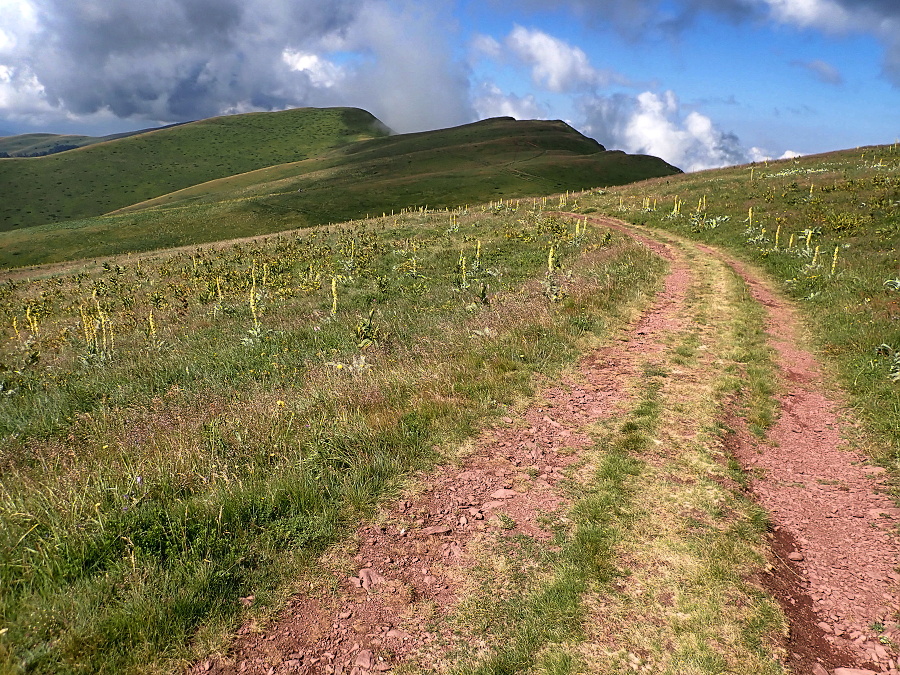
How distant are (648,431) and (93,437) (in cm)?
854

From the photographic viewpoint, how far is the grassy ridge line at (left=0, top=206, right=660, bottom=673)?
3.85m

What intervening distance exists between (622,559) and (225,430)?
5.44 metres

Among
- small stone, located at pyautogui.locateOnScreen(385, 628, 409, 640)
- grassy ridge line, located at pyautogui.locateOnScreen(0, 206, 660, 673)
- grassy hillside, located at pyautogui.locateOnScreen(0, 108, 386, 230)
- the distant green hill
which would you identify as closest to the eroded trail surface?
small stone, located at pyautogui.locateOnScreen(385, 628, 409, 640)

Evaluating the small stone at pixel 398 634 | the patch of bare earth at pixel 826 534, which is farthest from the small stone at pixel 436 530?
the patch of bare earth at pixel 826 534

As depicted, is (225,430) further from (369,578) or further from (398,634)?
(398,634)

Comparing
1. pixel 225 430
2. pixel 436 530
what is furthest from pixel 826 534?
pixel 225 430

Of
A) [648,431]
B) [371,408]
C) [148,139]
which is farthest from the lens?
[148,139]

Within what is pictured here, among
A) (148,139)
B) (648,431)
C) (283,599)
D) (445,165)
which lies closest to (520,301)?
(648,431)

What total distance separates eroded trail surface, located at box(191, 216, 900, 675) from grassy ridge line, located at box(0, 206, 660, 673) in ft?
1.89

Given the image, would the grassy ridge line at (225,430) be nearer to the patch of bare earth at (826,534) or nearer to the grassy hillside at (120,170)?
the patch of bare earth at (826,534)

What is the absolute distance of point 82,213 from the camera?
452ft

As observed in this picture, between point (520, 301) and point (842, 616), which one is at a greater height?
point (520, 301)

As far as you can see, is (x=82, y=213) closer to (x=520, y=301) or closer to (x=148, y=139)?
(x=148, y=139)

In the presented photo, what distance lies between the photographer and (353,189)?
9012 centimetres
